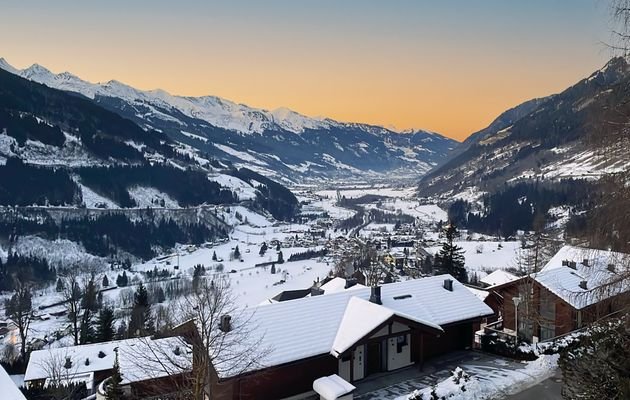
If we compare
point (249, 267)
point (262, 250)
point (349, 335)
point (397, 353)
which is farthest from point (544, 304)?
point (262, 250)

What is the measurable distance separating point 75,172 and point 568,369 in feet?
697

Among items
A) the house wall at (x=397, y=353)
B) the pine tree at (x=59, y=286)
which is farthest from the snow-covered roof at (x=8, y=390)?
the pine tree at (x=59, y=286)

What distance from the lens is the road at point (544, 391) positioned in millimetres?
20266

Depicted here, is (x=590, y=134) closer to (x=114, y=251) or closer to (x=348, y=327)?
(x=348, y=327)

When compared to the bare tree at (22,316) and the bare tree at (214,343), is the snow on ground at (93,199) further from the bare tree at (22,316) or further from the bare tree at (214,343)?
the bare tree at (214,343)

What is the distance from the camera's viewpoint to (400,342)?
81.0 feet

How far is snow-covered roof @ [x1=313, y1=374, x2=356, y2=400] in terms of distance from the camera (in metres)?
19.0

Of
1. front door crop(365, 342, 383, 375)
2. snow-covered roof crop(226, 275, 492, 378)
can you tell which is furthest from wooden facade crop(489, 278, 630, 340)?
front door crop(365, 342, 383, 375)

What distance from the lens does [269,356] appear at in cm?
2091

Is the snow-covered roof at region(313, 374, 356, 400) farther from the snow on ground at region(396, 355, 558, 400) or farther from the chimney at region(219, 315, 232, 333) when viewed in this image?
the chimney at region(219, 315, 232, 333)

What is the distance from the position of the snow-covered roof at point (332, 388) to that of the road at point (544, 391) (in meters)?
6.85

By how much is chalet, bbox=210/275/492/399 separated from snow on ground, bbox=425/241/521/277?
268 feet

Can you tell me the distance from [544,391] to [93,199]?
197226 millimetres

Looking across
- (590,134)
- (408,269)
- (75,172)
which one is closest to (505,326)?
(590,134)
